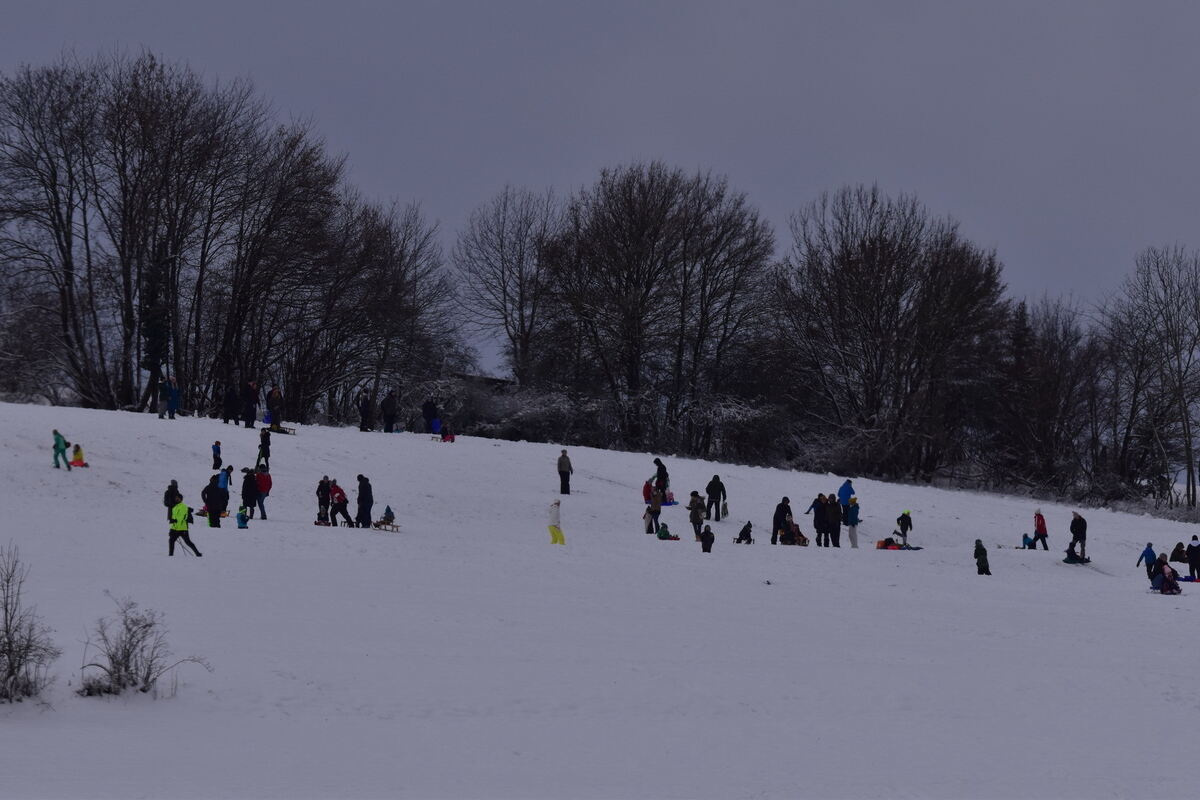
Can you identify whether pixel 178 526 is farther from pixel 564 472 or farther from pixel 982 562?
pixel 982 562

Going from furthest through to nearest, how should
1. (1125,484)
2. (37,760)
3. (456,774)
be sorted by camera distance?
(1125,484), (456,774), (37,760)

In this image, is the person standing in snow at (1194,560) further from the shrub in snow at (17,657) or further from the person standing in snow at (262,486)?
the shrub in snow at (17,657)

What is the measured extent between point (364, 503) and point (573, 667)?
12.1 metres

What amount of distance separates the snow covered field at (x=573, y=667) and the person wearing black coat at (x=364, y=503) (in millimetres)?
1052

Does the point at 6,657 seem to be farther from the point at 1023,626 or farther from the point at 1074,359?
the point at 1074,359

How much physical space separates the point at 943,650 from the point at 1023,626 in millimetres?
2992

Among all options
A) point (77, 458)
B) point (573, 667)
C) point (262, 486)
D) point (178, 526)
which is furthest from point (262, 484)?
point (573, 667)

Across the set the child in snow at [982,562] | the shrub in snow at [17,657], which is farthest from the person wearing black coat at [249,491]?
the child in snow at [982,562]

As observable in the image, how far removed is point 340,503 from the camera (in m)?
25.4

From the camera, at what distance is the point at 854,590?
864 inches

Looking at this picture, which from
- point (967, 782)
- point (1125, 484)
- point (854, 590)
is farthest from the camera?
point (1125, 484)

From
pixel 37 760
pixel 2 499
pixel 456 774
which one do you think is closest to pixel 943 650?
pixel 456 774

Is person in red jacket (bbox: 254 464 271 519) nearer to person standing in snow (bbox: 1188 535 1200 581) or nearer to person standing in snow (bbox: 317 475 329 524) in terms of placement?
person standing in snow (bbox: 317 475 329 524)

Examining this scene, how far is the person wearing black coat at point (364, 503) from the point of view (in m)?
25.4
